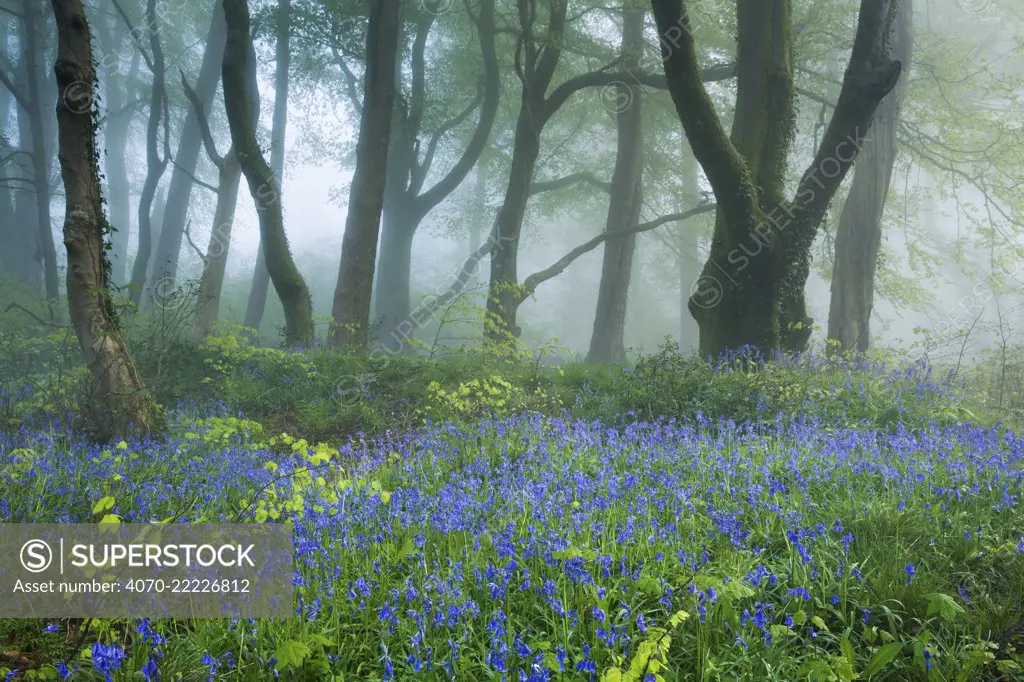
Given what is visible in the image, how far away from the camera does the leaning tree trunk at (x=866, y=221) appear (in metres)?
12.1

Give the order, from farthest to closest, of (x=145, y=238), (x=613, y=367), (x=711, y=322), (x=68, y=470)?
(x=145, y=238) → (x=613, y=367) → (x=711, y=322) → (x=68, y=470)

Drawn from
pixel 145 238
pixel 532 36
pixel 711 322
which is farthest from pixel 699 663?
pixel 145 238

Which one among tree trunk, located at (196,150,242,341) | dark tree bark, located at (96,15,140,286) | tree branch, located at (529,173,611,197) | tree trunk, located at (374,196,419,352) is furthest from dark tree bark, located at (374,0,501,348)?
dark tree bark, located at (96,15,140,286)

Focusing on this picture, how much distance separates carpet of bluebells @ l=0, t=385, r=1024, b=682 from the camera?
236cm

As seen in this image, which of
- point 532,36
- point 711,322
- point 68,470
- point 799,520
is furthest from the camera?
point 532,36

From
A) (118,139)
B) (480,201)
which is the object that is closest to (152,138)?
(480,201)

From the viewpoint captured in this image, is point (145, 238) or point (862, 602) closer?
point (862, 602)

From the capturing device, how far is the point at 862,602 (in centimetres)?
281

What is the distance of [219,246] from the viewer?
15156 mm

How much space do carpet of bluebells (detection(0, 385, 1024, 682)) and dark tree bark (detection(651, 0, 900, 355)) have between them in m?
3.73

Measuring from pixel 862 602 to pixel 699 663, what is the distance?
0.95m

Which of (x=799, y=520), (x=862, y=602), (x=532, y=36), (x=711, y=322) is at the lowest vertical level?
(x=862, y=602)

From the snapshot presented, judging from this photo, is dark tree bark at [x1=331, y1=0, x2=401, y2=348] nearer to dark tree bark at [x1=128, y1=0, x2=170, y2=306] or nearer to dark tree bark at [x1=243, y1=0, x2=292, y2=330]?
dark tree bark at [x1=243, y1=0, x2=292, y2=330]

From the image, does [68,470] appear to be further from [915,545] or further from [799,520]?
[915,545]
